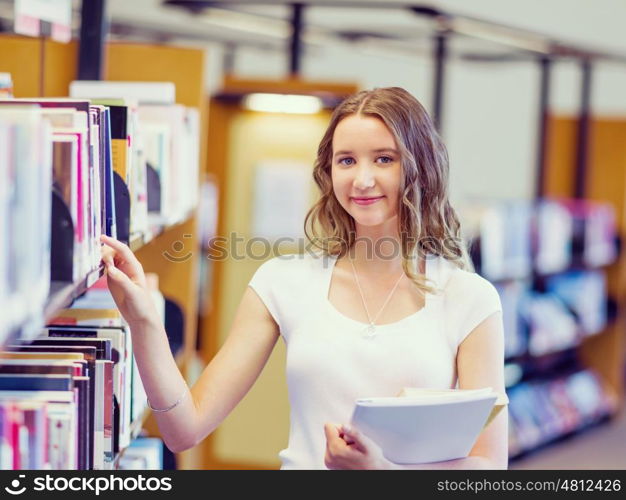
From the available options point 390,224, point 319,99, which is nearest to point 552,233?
point 319,99

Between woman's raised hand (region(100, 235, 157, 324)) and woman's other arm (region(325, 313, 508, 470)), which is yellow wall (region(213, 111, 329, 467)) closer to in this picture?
woman's other arm (region(325, 313, 508, 470))

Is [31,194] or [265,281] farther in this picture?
[265,281]

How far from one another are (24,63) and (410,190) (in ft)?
4.87

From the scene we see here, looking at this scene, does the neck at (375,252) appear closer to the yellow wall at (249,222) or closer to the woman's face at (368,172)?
A: the woman's face at (368,172)

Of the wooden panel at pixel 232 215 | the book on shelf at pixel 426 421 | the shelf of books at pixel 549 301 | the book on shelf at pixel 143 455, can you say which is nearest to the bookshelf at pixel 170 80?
the book on shelf at pixel 143 455

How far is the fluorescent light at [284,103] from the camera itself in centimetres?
467

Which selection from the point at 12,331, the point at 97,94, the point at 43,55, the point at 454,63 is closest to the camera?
the point at 12,331

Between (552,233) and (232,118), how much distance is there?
2.23 meters

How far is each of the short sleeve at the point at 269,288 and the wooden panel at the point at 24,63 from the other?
3.92 feet

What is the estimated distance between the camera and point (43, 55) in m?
2.90

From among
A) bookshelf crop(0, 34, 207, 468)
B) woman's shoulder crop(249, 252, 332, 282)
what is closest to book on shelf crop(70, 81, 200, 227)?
bookshelf crop(0, 34, 207, 468)

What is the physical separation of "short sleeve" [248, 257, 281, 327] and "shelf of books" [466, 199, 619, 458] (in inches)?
124

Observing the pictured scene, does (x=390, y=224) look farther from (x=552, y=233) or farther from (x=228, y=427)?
(x=552, y=233)

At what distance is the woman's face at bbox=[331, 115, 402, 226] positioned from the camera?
188 centimetres
